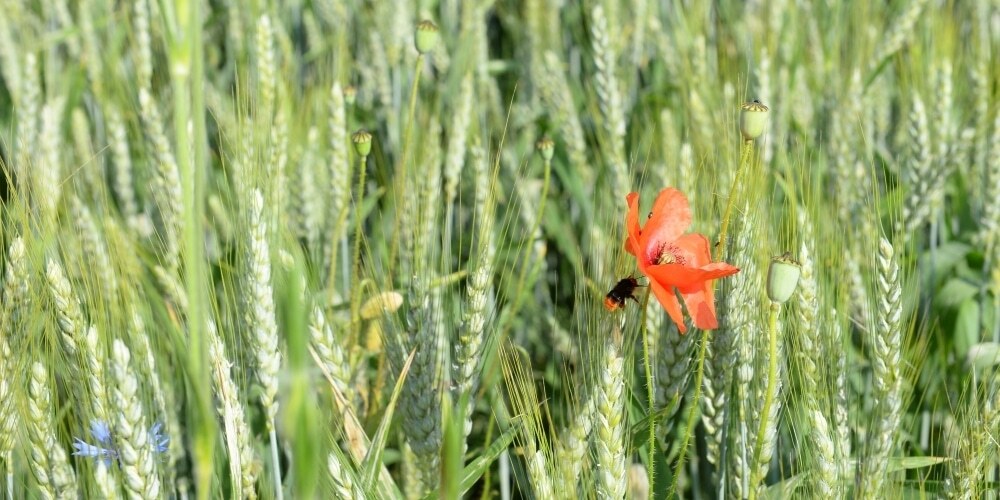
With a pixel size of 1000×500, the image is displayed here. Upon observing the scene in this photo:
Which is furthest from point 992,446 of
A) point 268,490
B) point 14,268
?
point 14,268

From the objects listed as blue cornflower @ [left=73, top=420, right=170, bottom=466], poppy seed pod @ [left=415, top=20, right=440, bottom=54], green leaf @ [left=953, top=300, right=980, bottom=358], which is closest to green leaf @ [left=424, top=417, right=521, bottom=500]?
blue cornflower @ [left=73, top=420, right=170, bottom=466]

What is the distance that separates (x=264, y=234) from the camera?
3.49ft

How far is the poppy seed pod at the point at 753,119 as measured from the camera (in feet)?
3.14

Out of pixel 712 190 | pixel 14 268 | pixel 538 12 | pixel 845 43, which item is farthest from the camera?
pixel 538 12

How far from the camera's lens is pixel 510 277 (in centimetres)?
118

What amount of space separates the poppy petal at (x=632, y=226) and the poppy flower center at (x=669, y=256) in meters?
0.04

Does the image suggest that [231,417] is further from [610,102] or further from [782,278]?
[610,102]

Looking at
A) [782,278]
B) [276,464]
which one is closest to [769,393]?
[782,278]

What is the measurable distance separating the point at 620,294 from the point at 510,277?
178 mm

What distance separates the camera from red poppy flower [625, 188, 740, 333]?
958 millimetres

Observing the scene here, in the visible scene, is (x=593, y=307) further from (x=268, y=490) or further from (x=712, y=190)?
(x=268, y=490)

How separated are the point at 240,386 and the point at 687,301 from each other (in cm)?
50

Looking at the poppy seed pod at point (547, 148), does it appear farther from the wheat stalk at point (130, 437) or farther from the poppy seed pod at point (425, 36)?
the wheat stalk at point (130, 437)

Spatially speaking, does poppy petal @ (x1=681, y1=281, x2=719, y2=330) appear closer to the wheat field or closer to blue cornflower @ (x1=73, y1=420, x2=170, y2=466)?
the wheat field
